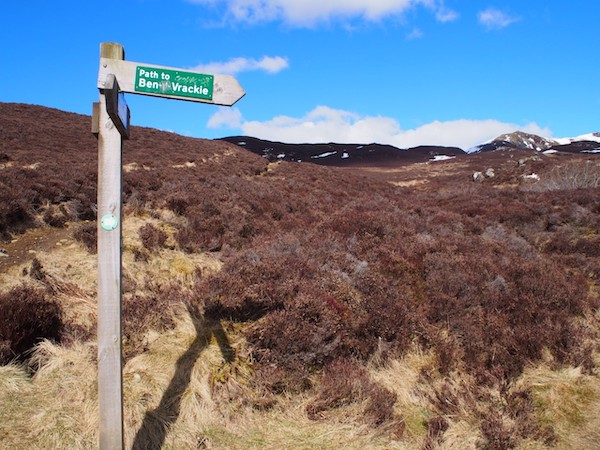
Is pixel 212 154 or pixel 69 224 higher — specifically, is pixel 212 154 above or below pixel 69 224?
above

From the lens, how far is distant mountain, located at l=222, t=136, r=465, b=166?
5814 cm

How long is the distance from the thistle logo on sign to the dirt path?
5059 millimetres

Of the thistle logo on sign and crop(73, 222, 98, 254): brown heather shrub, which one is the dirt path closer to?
crop(73, 222, 98, 254): brown heather shrub

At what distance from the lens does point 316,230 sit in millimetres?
9625

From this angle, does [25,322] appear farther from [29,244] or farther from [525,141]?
[525,141]

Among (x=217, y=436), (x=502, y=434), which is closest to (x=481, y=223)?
(x=502, y=434)

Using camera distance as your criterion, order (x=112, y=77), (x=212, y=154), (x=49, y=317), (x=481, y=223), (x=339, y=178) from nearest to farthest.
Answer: (x=112, y=77) → (x=49, y=317) → (x=481, y=223) → (x=339, y=178) → (x=212, y=154)

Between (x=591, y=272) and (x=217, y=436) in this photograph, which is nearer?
(x=217, y=436)

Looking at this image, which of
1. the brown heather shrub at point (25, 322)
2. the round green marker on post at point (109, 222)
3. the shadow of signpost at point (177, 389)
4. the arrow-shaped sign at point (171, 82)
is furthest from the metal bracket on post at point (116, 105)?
the brown heather shrub at point (25, 322)

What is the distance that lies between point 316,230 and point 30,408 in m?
6.88

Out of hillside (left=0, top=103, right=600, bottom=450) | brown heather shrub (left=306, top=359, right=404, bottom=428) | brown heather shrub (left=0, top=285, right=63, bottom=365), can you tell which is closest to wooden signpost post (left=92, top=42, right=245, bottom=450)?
hillside (left=0, top=103, right=600, bottom=450)

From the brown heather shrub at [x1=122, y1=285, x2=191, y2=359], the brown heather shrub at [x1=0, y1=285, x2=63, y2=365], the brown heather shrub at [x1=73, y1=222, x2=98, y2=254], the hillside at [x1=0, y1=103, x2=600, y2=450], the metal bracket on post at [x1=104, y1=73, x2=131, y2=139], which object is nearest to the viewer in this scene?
the metal bracket on post at [x1=104, y1=73, x2=131, y2=139]

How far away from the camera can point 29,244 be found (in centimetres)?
761

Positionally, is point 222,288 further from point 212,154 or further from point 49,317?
point 212,154
